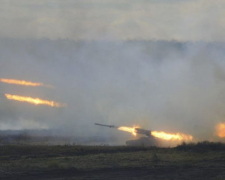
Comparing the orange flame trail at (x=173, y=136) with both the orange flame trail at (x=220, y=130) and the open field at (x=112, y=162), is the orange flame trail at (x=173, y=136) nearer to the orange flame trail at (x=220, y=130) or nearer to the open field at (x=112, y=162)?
the orange flame trail at (x=220, y=130)

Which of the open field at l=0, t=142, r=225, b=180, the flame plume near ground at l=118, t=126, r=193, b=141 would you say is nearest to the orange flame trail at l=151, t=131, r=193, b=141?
the flame plume near ground at l=118, t=126, r=193, b=141

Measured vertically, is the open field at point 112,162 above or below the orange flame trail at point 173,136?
below

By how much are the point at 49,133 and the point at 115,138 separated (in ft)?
32.7

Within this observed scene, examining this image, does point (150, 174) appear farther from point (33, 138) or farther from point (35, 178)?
point (33, 138)

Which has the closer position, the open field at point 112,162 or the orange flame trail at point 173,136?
the open field at point 112,162

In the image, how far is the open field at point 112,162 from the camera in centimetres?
3444

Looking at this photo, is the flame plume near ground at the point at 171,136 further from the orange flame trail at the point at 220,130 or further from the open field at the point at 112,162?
the open field at the point at 112,162

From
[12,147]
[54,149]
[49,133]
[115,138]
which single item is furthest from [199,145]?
[49,133]

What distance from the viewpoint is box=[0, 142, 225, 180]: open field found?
113ft

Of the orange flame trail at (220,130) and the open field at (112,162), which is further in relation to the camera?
the orange flame trail at (220,130)

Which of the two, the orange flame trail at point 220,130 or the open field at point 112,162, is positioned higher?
the orange flame trail at point 220,130

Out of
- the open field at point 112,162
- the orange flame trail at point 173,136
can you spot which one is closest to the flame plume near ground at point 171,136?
the orange flame trail at point 173,136

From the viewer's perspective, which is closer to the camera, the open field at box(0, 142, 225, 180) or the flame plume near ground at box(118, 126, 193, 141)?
the open field at box(0, 142, 225, 180)

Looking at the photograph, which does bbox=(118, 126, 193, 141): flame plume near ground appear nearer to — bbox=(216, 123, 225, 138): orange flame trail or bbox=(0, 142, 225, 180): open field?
bbox=(216, 123, 225, 138): orange flame trail
